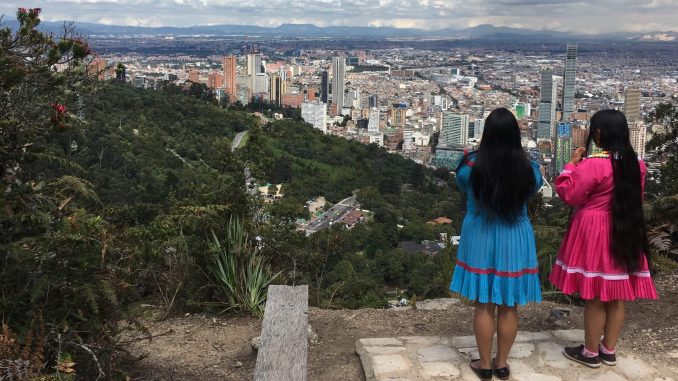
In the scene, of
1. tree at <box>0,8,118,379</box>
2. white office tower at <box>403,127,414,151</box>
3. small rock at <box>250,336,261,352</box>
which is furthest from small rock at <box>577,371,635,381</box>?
white office tower at <box>403,127,414,151</box>

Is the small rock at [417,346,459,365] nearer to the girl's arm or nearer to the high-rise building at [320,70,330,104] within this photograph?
the girl's arm

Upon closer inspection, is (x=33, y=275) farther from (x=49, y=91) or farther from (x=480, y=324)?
(x=480, y=324)


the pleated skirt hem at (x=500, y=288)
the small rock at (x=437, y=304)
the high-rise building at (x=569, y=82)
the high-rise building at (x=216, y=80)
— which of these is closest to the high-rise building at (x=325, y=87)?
the high-rise building at (x=216, y=80)

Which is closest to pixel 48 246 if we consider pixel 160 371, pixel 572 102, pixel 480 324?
pixel 160 371

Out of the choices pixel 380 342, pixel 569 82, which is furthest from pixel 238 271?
pixel 569 82

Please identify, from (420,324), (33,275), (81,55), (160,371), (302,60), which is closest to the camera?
(33,275)
